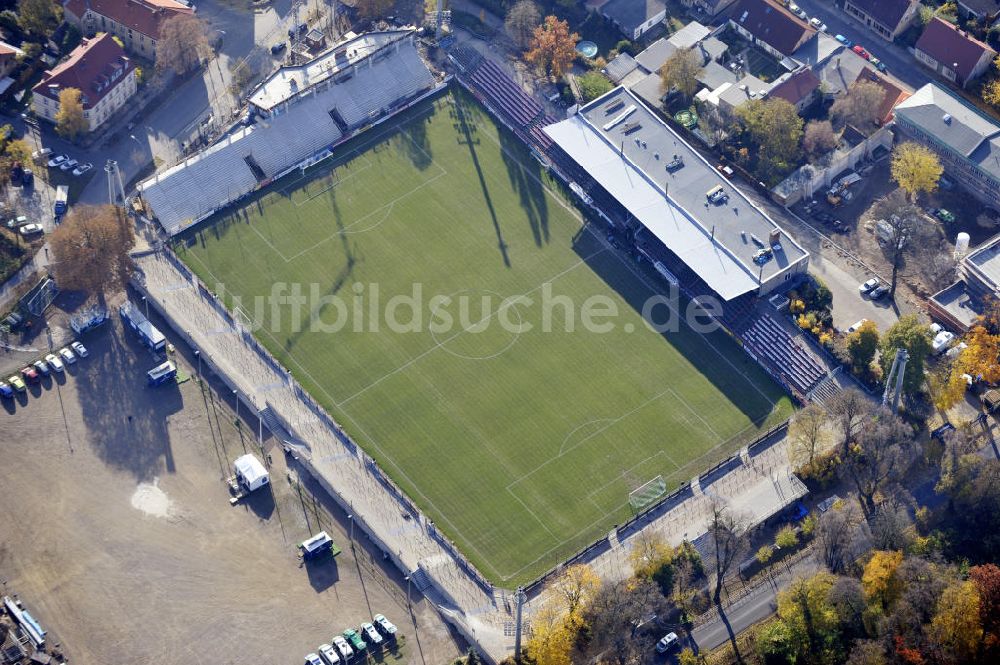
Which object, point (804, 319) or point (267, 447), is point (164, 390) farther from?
point (804, 319)

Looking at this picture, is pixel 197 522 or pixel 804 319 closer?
pixel 197 522

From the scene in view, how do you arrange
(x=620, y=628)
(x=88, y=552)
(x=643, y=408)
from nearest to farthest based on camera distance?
(x=620, y=628), (x=88, y=552), (x=643, y=408)

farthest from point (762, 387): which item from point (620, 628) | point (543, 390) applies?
point (620, 628)

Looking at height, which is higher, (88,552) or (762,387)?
(762,387)

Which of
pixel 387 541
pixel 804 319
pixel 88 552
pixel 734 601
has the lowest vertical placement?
pixel 88 552

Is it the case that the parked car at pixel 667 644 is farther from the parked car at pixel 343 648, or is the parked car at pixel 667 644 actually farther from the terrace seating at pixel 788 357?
→ the terrace seating at pixel 788 357

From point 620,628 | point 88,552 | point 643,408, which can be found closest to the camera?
point 620,628

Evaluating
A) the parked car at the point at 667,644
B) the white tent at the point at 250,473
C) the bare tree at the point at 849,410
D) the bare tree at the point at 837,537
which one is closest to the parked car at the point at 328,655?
the white tent at the point at 250,473

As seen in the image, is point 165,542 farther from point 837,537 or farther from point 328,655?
point 837,537
